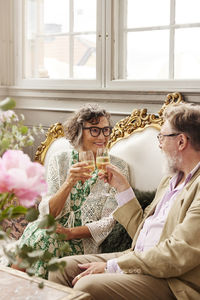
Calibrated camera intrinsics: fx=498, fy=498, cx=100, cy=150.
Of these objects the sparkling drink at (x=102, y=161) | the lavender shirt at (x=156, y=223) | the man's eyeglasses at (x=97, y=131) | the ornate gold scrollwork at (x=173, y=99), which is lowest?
the lavender shirt at (x=156, y=223)

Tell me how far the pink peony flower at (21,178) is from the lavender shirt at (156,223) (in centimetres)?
113

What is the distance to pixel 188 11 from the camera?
9.39 ft

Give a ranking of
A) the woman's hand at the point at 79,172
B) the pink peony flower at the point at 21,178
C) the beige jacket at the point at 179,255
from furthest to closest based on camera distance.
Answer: the woman's hand at the point at 79,172, the beige jacket at the point at 179,255, the pink peony flower at the point at 21,178

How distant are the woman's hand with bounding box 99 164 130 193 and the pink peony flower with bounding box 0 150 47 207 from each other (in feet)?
4.39

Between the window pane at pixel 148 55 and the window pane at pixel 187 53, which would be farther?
→ the window pane at pixel 148 55

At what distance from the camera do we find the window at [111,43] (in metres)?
2.91

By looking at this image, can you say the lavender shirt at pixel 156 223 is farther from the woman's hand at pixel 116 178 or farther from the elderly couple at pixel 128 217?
the woman's hand at pixel 116 178

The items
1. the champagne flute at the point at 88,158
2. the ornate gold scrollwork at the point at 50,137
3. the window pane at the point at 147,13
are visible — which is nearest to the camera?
the champagne flute at the point at 88,158

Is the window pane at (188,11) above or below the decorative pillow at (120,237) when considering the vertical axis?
above

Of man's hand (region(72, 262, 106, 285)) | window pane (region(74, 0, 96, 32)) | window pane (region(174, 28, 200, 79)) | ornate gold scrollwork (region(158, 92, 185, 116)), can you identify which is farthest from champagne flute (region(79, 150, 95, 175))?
window pane (region(74, 0, 96, 32))

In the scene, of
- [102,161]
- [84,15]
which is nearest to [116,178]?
[102,161]

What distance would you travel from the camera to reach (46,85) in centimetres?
360

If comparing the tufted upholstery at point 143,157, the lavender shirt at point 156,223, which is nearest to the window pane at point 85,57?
the tufted upholstery at point 143,157

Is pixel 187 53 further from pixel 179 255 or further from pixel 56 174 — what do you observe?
pixel 179 255
